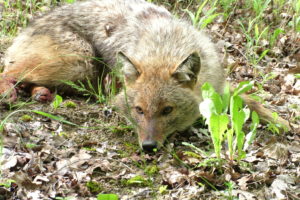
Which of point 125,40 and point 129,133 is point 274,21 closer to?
point 125,40

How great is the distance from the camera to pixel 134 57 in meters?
5.34

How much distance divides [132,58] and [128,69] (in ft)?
1.31

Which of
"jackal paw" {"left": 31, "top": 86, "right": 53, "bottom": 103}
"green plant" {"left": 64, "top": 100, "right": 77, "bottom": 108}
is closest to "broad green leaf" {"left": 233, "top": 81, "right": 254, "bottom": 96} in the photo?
"green plant" {"left": 64, "top": 100, "right": 77, "bottom": 108}

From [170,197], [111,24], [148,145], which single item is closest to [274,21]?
[111,24]

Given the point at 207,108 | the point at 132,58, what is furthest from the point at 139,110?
the point at 207,108

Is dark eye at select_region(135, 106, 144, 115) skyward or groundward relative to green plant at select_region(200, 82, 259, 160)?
groundward

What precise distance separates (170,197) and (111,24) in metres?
3.49

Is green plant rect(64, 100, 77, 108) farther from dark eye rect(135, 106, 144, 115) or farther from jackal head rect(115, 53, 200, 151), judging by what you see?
dark eye rect(135, 106, 144, 115)

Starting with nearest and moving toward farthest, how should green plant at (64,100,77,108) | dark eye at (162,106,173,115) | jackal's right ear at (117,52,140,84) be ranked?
1. dark eye at (162,106,173,115)
2. jackal's right ear at (117,52,140,84)
3. green plant at (64,100,77,108)

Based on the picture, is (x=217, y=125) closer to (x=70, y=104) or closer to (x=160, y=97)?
(x=160, y=97)

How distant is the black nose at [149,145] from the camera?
4.31m

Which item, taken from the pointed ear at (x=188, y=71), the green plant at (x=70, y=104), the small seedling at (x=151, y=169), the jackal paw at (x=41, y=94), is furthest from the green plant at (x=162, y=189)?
the jackal paw at (x=41, y=94)

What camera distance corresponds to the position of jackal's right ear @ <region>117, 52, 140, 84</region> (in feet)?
15.7

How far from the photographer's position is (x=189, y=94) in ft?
15.9
